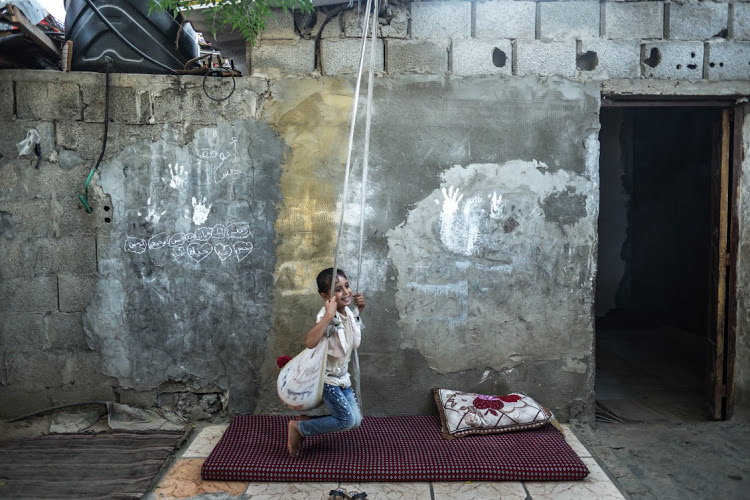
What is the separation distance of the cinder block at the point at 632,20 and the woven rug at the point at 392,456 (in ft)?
9.90

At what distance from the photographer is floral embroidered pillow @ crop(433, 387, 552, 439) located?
4246 mm

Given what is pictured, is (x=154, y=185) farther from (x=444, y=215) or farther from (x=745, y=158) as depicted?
(x=745, y=158)

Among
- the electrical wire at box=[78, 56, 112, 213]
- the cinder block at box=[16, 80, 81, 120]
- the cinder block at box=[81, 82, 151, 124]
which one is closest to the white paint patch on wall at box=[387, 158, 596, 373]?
the cinder block at box=[81, 82, 151, 124]

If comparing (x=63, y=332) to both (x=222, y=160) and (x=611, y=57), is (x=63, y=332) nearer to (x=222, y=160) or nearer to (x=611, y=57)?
(x=222, y=160)

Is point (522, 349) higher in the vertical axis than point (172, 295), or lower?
lower

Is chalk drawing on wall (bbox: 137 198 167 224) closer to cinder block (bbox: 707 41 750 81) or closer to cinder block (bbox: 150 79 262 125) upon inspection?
cinder block (bbox: 150 79 262 125)

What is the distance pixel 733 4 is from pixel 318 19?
3.16m

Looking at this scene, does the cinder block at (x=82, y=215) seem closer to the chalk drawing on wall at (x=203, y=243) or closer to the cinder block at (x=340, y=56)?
the chalk drawing on wall at (x=203, y=243)

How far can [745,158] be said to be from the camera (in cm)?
457

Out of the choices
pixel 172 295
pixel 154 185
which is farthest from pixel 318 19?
pixel 172 295

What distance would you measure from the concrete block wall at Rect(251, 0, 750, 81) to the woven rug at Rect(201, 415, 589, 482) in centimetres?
268

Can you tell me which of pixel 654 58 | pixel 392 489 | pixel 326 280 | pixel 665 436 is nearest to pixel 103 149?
pixel 326 280

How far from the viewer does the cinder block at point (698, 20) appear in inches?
177

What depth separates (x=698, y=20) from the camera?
14.8 ft
